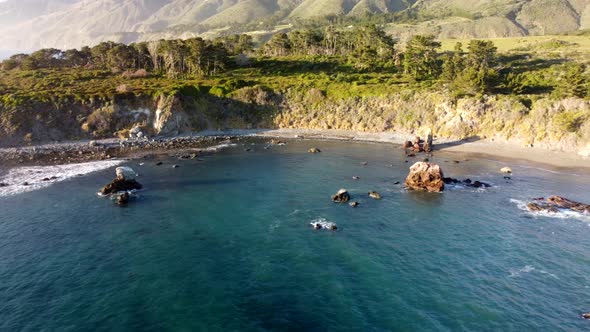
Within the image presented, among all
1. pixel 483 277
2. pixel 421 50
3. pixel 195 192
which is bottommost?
pixel 483 277

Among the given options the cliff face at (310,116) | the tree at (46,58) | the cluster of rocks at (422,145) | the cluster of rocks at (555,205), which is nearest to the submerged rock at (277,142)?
the cliff face at (310,116)

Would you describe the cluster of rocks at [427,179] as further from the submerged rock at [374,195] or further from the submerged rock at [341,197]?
the submerged rock at [341,197]

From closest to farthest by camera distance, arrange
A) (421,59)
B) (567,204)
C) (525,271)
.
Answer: (525,271)
(567,204)
(421,59)

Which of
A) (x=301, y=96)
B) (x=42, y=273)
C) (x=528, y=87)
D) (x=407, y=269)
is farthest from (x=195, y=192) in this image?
(x=528, y=87)

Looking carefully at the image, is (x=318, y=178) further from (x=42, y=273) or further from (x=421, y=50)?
(x=421, y=50)

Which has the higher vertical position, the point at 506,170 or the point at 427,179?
the point at 427,179

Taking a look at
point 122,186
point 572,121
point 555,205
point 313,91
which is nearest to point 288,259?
point 122,186

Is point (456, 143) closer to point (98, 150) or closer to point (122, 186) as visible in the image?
point (122, 186)
